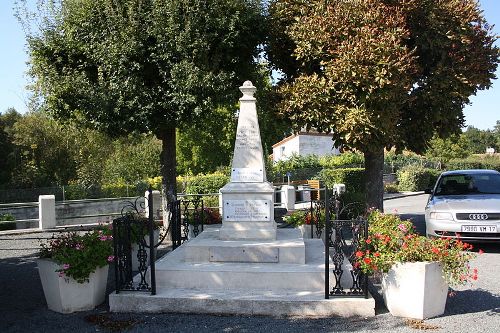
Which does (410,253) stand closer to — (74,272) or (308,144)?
(74,272)

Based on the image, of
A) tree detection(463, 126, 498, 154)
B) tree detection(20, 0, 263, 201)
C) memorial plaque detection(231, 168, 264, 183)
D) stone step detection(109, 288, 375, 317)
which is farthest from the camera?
tree detection(463, 126, 498, 154)

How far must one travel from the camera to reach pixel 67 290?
5.92 meters

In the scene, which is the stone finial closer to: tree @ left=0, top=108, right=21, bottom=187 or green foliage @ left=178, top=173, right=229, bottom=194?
green foliage @ left=178, top=173, right=229, bottom=194

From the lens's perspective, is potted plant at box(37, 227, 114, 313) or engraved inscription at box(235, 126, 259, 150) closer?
potted plant at box(37, 227, 114, 313)

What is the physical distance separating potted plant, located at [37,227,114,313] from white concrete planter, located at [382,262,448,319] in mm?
3747

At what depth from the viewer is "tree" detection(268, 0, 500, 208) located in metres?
8.99

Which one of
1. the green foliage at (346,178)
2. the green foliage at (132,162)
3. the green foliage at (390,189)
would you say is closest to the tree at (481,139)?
the green foliage at (390,189)

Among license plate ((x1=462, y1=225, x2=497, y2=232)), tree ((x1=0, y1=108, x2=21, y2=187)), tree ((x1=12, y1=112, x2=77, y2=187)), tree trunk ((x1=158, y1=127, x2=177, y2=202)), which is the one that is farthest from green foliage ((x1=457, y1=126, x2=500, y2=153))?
tree trunk ((x1=158, y1=127, x2=177, y2=202))

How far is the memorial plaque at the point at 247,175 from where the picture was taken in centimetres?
789

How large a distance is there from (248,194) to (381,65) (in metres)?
3.79

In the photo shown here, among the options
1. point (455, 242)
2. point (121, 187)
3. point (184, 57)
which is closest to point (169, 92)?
point (184, 57)

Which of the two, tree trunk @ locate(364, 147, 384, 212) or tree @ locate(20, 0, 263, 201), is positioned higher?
tree @ locate(20, 0, 263, 201)

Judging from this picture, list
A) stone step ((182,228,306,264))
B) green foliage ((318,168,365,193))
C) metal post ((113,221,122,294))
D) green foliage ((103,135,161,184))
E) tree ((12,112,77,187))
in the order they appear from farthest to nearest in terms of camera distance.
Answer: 1. green foliage ((103,135,161,184))
2. tree ((12,112,77,187))
3. green foliage ((318,168,365,193))
4. stone step ((182,228,306,264))
5. metal post ((113,221,122,294))

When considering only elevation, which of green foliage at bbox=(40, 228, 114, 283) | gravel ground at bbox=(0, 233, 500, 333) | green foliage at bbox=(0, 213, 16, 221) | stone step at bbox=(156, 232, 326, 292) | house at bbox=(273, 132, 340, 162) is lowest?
gravel ground at bbox=(0, 233, 500, 333)
